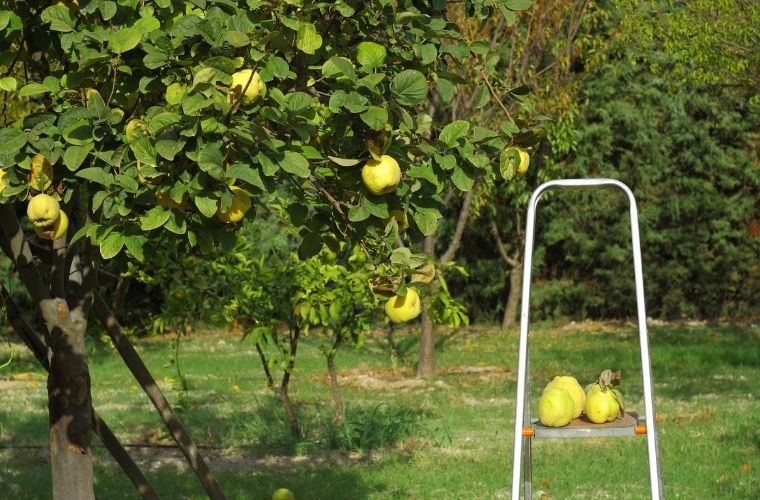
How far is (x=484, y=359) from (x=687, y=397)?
4256mm

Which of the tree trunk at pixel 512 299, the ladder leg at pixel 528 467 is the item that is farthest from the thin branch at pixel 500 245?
the ladder leg at pixel 528 467

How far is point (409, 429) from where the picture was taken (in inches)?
332

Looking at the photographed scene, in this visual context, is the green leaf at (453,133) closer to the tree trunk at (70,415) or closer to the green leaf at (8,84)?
the green leaf at (8,84)

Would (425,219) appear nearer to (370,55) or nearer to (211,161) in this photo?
(370,55)

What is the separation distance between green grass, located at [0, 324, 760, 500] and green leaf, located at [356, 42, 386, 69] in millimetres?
4079

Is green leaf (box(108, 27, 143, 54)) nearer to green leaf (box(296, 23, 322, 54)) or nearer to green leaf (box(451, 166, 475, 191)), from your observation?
green leaf (box(296, 23, 322, 54))

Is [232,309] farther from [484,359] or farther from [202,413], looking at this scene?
[484,359]

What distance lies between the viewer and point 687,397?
10781mm

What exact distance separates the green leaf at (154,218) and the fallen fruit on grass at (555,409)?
1.29m

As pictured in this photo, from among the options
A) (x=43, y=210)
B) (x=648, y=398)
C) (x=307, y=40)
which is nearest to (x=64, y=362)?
(x=43, y=210)

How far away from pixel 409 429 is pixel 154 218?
19.2ft

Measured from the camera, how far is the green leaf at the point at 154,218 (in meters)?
2.80

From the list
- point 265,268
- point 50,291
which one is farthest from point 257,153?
point 265,268

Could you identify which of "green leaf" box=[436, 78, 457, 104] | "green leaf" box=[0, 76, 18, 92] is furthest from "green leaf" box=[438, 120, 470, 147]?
"green leaf" box=[0, 76, 18, 92]
